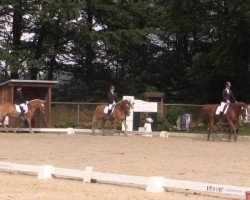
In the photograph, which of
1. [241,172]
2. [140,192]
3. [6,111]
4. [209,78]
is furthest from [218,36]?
[140,192]

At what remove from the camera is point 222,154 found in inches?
769

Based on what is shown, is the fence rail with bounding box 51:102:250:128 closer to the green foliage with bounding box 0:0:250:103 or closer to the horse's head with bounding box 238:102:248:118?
the green foliage with bounding box 0:0:250:103

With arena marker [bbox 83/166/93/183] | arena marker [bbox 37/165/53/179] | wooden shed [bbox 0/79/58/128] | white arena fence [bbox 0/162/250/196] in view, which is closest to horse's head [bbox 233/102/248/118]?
wooden shed [bbox 0/79/58/128]

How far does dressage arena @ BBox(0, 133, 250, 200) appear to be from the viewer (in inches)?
428

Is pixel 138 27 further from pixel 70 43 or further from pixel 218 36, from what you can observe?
pixel 218 36

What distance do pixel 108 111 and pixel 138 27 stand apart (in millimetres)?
22722

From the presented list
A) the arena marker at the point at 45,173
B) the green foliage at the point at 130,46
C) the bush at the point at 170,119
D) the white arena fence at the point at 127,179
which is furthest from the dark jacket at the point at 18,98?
Answer: the arena marker at the point at 45,173

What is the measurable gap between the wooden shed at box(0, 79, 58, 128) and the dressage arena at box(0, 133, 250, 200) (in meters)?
10.8

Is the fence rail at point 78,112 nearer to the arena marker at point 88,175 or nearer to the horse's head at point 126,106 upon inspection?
the horse's head at point 126,106

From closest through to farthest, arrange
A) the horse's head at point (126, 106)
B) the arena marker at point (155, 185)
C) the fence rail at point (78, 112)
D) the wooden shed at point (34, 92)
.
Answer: the arena marker at point (155, 185) → the horse's head at point (126, 106) → the wooden shed at point (34, 92) → the fence rail at point (78, 112)

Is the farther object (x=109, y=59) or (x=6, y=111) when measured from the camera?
(x=109, y=59)

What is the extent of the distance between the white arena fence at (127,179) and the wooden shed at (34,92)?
790 inches

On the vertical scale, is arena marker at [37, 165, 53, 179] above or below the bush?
below

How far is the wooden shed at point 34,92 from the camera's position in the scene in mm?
34062
